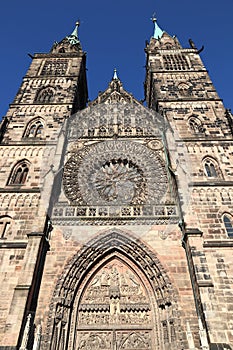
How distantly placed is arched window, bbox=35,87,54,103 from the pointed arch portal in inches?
410

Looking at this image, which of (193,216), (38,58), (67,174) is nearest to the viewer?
(193,216)

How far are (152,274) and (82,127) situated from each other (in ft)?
29.3

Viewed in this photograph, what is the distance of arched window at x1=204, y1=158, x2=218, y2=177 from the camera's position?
524 inches

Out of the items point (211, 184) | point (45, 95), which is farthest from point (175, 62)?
point (211, 184)

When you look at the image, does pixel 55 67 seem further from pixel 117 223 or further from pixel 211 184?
pixel 211 184

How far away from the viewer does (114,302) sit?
10.1 meters

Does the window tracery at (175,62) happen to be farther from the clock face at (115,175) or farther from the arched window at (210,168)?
the arched window at (210,168)

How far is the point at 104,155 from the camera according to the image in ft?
48.1

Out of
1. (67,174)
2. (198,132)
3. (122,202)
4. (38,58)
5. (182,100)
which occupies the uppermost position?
(38,58)

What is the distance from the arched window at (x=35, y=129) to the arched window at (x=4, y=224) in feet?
17.5

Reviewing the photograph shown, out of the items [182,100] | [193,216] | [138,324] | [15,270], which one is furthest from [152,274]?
[182,100]

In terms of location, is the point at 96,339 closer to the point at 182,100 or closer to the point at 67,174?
the point at 67,174

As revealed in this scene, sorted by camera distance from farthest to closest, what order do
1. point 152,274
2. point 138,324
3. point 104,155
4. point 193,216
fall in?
point 104,155 → point 193,216 → point 152,274 → point 138,324

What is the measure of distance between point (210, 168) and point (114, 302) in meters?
7.20
